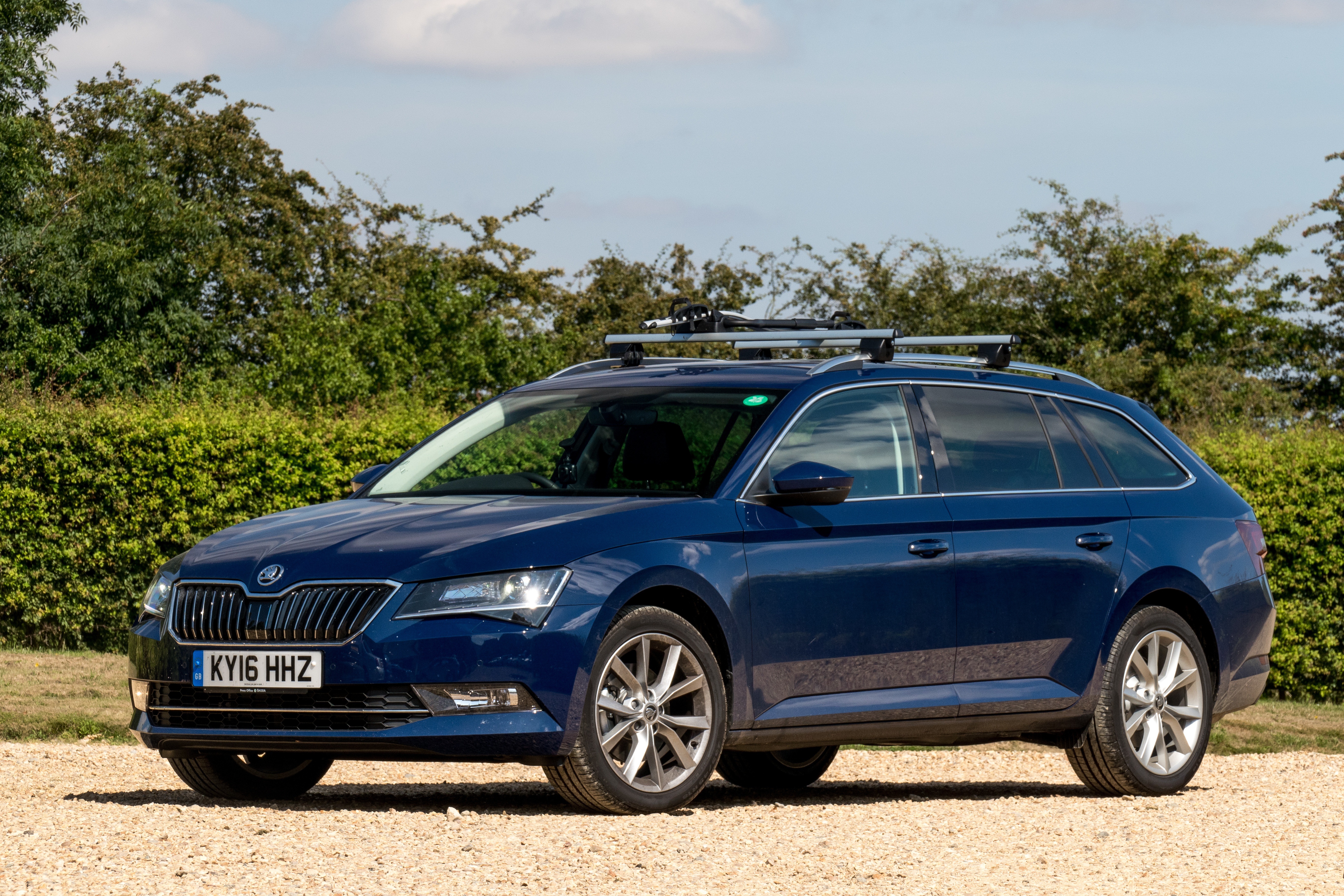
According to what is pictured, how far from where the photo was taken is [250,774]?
25.1 feet

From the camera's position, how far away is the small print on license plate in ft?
21.1

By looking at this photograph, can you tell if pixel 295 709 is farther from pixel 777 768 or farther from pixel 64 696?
pixel 64 696

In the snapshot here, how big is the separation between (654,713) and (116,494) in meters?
11.5

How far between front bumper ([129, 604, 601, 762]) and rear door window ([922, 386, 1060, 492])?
2.19 metres

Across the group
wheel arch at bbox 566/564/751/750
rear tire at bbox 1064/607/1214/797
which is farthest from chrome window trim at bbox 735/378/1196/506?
rear tire at bbox 1064/607/1214/797

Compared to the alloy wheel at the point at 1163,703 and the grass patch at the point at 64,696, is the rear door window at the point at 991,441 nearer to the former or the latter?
the alloy wheel at the point at 1163,703

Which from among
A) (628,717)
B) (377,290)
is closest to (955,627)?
(628,717)

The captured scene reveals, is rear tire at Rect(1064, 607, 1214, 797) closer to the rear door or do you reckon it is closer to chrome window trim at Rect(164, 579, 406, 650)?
the rear door

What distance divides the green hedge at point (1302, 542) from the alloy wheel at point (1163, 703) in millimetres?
8395

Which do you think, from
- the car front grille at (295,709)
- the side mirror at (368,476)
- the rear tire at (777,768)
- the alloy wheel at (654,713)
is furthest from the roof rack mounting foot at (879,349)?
the car front grille at (295,709)

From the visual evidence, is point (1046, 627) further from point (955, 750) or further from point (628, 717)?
point (955, 750)

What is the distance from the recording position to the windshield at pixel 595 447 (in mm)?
7305

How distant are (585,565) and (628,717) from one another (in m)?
0.61

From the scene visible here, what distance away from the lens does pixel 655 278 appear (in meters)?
38.6
